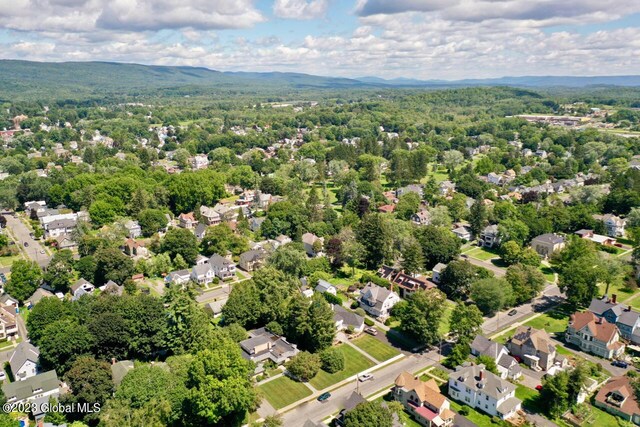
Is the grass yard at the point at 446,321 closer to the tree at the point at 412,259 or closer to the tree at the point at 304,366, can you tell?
the tree at the point at 412,259

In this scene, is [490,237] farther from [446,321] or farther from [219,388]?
[219,388]

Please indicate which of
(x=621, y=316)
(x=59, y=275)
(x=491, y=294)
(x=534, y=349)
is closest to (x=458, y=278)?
(x=491, y=294)

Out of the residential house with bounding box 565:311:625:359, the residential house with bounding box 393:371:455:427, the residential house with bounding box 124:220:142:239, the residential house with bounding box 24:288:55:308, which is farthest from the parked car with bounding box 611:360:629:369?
the residential house with bounding box 124:220:142:239

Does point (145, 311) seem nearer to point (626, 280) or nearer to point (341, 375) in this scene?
point (341, 375)

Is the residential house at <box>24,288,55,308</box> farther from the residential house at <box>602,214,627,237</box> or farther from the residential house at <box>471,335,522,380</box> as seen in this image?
the residential house at <box>602,214,627,237</box>

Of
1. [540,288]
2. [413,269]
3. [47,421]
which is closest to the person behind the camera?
[47,421]

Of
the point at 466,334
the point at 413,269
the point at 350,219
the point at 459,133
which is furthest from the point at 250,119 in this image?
the point at 466,334
